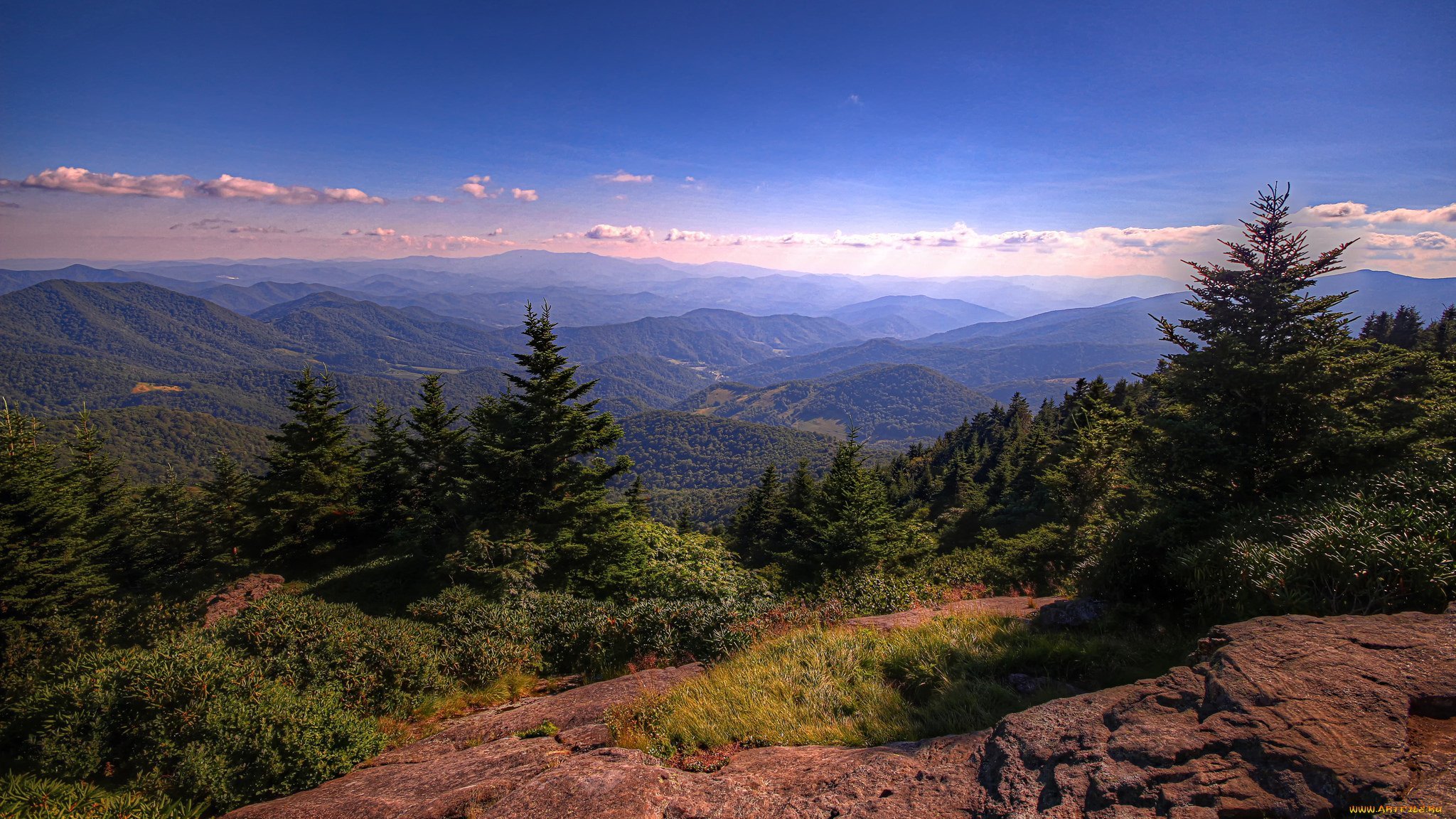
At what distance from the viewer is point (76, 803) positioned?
199 inches

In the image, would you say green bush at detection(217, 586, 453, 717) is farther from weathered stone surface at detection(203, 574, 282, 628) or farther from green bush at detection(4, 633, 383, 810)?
weathered stone surface at detection(203, 574, 282, 628)

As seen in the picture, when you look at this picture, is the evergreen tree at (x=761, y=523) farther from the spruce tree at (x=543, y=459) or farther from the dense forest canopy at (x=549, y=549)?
the spruce tree at (x=543, y=459)

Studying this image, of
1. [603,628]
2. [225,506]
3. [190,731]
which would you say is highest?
[190,731]

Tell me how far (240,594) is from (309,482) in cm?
815

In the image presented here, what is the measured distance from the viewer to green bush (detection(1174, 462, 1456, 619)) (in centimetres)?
489

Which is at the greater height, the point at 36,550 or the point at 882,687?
the point at 882,687

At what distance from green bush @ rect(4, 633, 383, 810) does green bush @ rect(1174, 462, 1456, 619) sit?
10921mm

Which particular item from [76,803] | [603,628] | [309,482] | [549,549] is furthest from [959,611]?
[309,482]

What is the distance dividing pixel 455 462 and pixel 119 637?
13.7 metres

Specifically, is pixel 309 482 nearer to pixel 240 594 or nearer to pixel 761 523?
pixel 240 594

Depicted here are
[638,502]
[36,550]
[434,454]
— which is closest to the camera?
[36,550]

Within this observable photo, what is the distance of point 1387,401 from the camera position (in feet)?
35.0

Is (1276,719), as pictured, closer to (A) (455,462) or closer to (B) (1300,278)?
(B) (1300,278)

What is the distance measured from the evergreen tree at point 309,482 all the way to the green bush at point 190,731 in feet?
69.9
